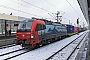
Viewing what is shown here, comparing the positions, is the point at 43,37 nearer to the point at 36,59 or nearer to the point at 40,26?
the point at 40,26

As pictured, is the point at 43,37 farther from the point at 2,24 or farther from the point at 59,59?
the point at 2,24

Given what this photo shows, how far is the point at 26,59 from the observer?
10.8m

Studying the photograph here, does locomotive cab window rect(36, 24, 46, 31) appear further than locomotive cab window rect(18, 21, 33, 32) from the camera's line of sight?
Yes

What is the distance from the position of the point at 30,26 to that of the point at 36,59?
488 cm

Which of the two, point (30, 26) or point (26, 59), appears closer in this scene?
point (26, 59)

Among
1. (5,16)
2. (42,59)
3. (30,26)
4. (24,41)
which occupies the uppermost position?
(5,16)

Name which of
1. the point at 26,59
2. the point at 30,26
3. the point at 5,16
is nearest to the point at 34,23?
the point at 30,26

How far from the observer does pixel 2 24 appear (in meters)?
29.4

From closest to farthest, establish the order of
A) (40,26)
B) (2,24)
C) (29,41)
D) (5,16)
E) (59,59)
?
(59,59) → (29,41) → (40,26) → (5,16) → (2,24)

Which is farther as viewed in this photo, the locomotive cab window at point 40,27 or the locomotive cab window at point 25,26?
the locomotive cab window at point 40,27

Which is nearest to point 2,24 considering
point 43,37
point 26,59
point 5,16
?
point 5,16

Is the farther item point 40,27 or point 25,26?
point 40,27

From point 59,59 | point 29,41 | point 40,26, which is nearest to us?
point 59,59

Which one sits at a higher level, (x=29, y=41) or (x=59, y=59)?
(x=29, y=41)
